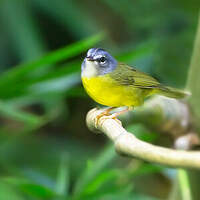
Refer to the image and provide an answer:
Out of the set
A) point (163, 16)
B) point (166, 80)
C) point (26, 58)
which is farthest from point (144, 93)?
point (163, 16)

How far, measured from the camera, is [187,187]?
260 cm

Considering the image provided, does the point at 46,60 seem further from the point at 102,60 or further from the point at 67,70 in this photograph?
the point at 102,60

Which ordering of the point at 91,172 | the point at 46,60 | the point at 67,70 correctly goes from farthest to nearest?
the point at 67,70 → the point at 46,60 → the point at 91,172

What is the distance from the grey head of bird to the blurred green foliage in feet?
3.92

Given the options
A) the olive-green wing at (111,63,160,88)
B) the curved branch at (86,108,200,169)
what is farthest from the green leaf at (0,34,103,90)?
the curved branch at (86,108,200,169)

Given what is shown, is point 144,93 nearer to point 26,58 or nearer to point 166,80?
point 166,80

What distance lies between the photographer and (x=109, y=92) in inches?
92.3

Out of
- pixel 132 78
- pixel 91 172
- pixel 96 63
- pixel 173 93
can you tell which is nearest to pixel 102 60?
pixel 96 63

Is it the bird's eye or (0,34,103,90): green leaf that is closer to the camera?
the bird's eye

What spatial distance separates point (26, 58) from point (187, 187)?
2.79 m

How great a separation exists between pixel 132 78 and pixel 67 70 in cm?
111

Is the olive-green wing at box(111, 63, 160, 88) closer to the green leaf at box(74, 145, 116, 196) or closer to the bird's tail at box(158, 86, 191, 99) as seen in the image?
the bird's tail at box(158, 86, 191, 99)

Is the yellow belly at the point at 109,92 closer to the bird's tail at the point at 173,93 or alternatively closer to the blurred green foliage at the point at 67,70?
the bird's tail at the point at 173,93

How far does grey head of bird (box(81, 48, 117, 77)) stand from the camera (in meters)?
2.31
